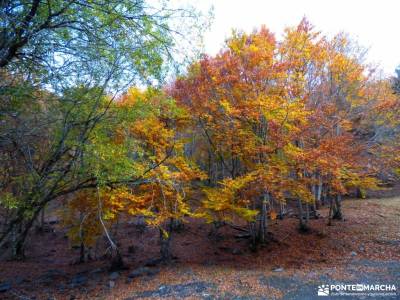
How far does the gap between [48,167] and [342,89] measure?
12.6 meters

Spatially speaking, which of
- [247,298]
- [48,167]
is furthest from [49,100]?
[247,298]

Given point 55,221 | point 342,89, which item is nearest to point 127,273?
point 342,89

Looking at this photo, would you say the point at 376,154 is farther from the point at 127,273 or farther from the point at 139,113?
the point at 127,273

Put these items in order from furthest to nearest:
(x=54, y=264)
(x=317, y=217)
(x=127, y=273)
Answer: (x=317, y=217) → (x=54, y=264) → (x=127, y=273)

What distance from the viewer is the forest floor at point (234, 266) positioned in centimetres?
813

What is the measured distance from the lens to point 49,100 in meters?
5.78

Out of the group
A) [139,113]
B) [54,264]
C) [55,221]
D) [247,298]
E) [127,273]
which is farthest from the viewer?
[55,221]

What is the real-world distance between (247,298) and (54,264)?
38.8 feet

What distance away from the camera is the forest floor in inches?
320

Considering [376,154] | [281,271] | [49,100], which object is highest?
[49,100]

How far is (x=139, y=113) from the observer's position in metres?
6.54

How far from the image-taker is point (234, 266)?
11016 mm

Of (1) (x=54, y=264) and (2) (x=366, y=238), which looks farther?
(1) (x=54, y=264)

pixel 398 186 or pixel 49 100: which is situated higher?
pixel 49 100
